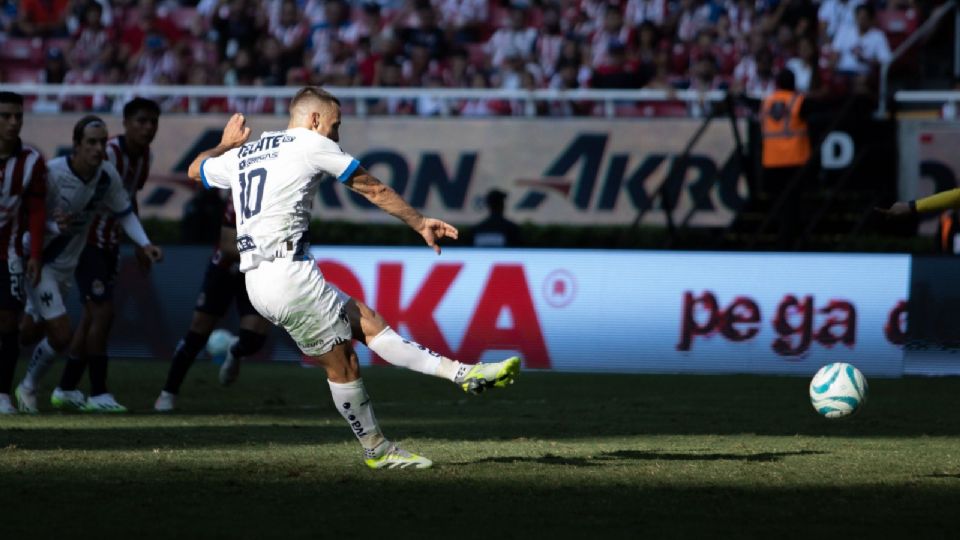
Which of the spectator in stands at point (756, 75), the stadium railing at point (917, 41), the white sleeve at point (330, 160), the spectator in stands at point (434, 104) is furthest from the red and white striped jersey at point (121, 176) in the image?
the stadium railing at point (917, 41)

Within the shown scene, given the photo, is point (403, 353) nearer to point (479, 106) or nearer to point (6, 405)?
point (6, 405)

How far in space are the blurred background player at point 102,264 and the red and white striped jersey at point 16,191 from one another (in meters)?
0.71

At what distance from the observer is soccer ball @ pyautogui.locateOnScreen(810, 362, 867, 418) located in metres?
10.6

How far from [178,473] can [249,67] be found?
55.3 feet

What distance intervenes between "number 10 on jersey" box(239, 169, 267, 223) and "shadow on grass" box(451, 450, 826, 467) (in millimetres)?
1875

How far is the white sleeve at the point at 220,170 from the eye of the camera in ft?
29.0

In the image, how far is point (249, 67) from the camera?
81.4ft

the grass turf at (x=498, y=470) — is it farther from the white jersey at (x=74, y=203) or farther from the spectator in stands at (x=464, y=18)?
the spectator in stands at (x=464, y=18)

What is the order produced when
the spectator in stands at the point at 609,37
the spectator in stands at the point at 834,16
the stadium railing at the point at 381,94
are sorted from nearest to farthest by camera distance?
the stadium railing at the point at 381,94
the spectator in stands at the point at 834,16
the spectator in stands at the point at 609,37

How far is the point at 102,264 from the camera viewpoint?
42.6 feet

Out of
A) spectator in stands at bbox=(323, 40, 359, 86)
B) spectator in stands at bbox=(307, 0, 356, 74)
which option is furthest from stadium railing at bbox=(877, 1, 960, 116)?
spectator in stands at bbox=(307, 0, 356, 74)

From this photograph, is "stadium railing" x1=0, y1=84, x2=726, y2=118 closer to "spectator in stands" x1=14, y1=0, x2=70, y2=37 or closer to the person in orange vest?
the person in orange vest

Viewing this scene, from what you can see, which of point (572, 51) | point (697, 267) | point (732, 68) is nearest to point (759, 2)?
point (732, 68)

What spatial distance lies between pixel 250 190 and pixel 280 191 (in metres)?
0.19
